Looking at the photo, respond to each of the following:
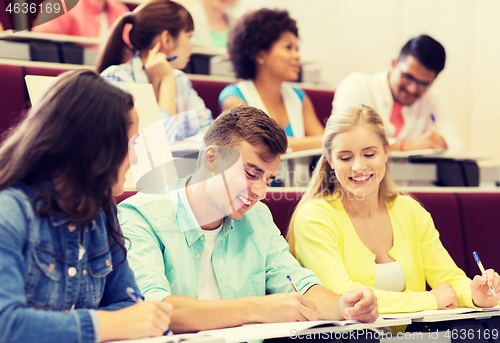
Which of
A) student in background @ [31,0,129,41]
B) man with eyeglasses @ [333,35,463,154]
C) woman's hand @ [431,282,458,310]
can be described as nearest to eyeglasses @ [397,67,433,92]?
man with eyeglasses @ [333,35,463,154]

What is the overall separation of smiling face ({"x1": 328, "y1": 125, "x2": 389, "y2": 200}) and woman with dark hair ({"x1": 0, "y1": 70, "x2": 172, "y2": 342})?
0.55 m

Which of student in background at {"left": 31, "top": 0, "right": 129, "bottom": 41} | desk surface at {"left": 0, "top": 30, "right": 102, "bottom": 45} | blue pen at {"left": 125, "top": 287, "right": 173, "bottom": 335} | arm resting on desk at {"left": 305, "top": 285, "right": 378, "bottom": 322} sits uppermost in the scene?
student in background at {"left": 31, "top": 0, "right": 129, "bottom": 41}

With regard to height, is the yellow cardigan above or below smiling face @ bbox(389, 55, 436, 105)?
below

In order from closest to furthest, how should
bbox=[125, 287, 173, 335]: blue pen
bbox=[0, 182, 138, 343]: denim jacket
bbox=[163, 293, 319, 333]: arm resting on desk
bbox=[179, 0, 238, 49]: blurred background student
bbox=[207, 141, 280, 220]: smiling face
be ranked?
bbox=[0, 182, 138, 343]: denim jacket → bbox=[125, 287, 173, 335]: blue pen → bbox=[163, 293, 319, 333]: arm resting on desk → bbox=[207, 141, 280, 220]: smiling face → bbox=[179, 0, 238, 49]: blurred background student

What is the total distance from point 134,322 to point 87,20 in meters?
1.54

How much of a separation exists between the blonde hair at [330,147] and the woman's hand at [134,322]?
1.59 feet

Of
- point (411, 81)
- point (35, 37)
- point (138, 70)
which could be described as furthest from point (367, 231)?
point (35, 37)

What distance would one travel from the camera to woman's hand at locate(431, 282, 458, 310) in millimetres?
939

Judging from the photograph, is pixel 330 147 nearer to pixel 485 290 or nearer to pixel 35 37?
pixel 485 290

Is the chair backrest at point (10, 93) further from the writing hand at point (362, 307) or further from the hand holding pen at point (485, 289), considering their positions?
the hand holding pen at point (485, 289)

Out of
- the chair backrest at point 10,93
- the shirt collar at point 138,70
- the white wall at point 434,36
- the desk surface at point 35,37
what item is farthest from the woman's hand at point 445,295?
the white wall at point 434,36

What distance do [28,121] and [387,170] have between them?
2.68ft

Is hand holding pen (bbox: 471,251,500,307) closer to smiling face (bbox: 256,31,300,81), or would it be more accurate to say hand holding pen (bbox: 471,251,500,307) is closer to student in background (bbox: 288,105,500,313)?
student in background (bbox: 288,105,500,313)

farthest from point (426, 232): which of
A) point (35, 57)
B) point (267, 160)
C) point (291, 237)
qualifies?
point (35, 57)
